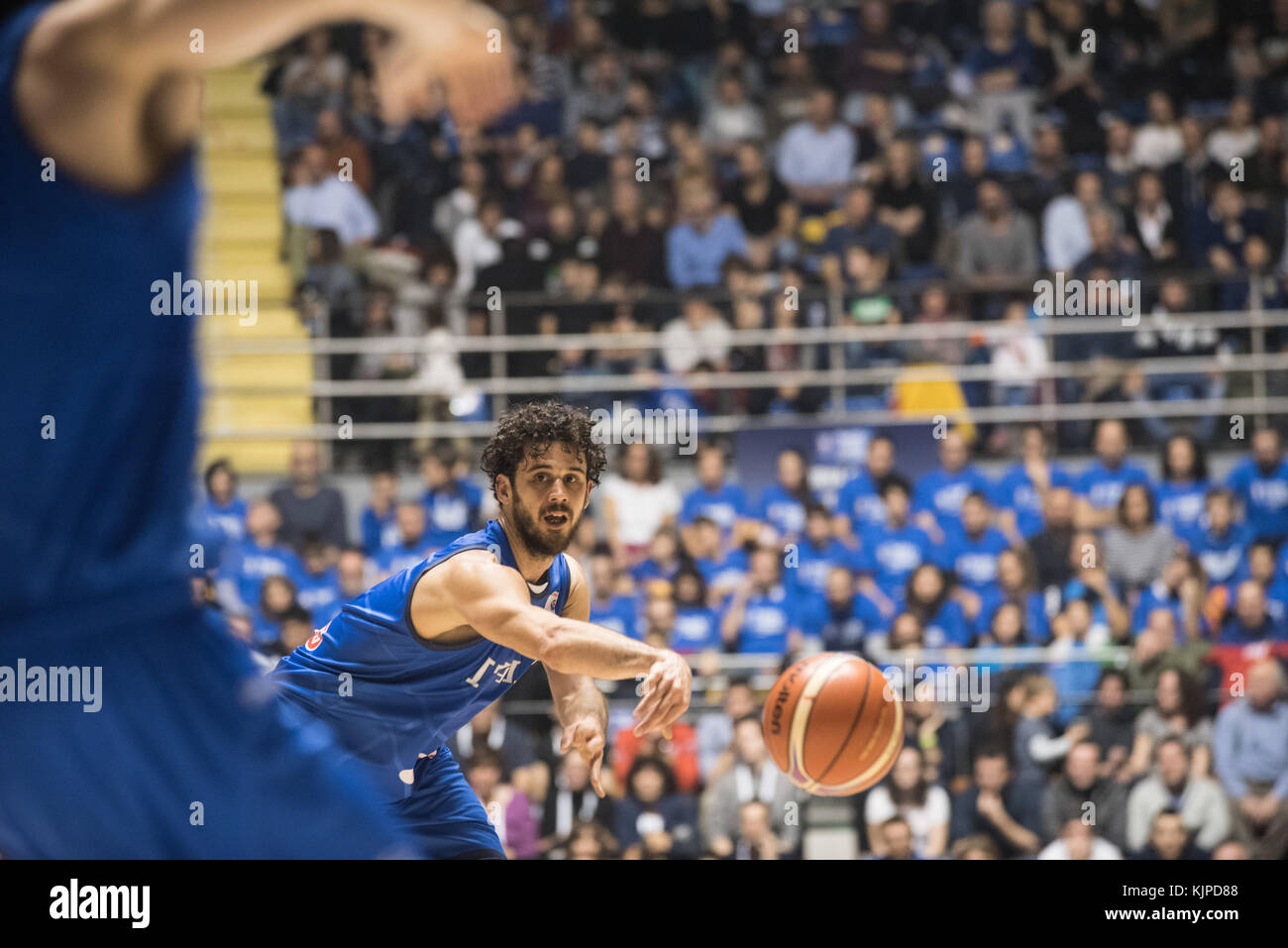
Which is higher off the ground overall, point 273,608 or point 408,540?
point 408,540

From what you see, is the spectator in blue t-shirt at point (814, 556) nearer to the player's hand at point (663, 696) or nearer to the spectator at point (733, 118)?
the spectator at point (733, 118)

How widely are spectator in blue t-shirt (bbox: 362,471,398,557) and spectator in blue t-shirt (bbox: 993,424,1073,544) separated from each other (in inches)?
117

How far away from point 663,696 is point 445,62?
1.43 metres

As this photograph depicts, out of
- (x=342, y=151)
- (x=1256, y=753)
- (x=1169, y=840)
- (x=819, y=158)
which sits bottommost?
(x=1169, y=840)

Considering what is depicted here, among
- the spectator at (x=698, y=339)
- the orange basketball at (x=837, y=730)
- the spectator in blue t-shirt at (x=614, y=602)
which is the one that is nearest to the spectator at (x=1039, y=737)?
the spectator in blue t-shirt at (x=614, y=602)

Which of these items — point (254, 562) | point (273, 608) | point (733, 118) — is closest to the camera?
point (273, 608)

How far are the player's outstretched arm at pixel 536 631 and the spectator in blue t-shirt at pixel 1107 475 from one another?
4832 millimetres

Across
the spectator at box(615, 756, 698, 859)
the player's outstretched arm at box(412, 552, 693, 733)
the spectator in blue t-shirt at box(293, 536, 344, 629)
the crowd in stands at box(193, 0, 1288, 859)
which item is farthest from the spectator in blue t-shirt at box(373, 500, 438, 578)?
the player's outstretched arm at box(412, 552, 693, 733)

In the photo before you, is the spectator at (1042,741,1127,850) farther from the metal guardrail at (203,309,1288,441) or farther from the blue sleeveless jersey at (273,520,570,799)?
the blue sleeveless jersey at (273,520,570,799)

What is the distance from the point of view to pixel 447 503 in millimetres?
7695

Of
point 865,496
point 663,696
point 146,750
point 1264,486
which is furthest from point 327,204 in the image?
point 146,750

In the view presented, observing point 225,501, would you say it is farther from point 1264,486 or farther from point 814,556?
point 1264,486

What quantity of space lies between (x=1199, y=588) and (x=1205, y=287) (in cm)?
204

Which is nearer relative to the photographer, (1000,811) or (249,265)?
(1000,811)
